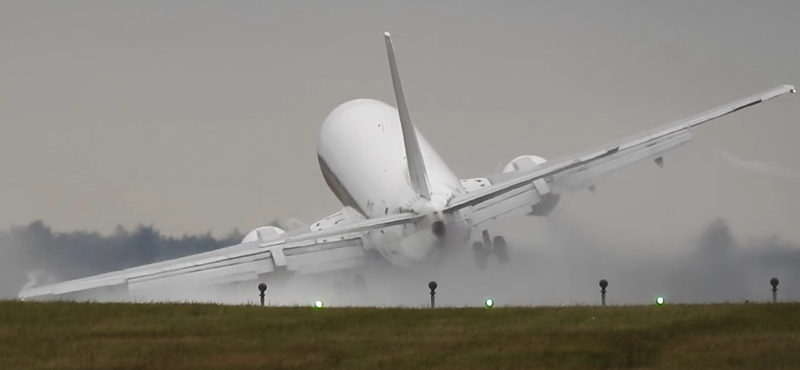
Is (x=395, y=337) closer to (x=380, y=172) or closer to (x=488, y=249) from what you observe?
(x=488, y=249)

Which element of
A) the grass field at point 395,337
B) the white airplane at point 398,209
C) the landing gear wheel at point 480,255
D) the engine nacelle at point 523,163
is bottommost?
the grass field at point 395,337

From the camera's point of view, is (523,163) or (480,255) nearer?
(480,255)

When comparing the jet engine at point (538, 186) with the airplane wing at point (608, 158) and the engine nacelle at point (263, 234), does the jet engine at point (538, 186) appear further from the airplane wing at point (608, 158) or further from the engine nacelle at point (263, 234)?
the engine nacelle at point (263, 234)

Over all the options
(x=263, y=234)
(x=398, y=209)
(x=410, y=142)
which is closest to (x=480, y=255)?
(x=398, y=209)

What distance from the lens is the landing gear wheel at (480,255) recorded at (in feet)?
245

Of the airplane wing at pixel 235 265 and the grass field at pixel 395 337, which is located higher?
the airplane wing at pixel 235 265

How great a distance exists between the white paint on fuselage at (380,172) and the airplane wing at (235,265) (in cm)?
117

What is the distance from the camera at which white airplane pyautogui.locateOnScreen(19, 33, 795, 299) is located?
71.0 m

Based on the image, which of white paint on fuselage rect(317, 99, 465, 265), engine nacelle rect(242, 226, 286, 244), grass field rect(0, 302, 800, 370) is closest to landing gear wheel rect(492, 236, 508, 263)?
white paint on fuselage rect(317, 99, 465, 265)

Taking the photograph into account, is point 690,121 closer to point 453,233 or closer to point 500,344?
point 453,233

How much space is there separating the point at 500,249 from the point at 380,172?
7.46m

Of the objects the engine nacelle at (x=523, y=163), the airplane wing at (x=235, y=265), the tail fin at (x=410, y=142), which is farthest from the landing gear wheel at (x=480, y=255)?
the engine nacelle at (x=523, y=163)

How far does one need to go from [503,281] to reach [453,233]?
120 inches

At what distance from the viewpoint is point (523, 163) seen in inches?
3386
